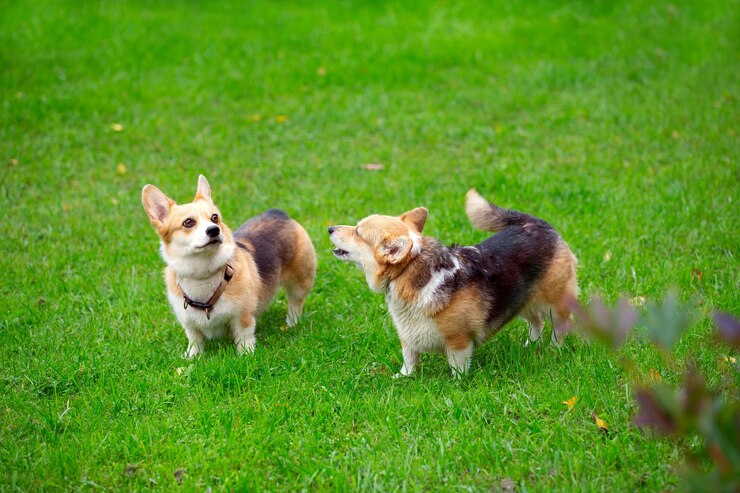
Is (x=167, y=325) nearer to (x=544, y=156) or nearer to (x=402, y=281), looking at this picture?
(x=402, y=281)

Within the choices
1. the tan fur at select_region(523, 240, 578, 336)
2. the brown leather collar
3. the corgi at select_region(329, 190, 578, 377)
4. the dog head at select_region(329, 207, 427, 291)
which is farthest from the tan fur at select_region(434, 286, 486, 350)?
the brown leather collar

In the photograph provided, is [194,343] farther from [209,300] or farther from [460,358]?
[460,358]

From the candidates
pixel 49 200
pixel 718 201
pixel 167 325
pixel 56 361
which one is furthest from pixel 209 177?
pixel 718 201

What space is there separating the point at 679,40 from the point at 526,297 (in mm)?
8482

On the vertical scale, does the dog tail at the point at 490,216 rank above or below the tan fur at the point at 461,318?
above

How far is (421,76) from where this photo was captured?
10.5 m

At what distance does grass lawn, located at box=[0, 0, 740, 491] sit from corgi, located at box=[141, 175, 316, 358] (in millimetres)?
218

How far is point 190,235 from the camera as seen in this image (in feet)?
15.1

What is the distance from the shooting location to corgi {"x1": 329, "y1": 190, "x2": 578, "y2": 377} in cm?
431

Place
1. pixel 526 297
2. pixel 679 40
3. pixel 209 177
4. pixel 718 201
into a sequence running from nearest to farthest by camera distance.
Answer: pixel 526 297
pixel 718 201
pixel 209 177
pixel 679 40

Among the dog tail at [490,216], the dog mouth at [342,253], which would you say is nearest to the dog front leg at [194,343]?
the dog mouth at [342,253]

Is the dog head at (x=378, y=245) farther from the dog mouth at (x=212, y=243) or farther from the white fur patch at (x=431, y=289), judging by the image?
the dog mouth at (x=212, y=243)

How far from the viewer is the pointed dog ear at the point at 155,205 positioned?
4.76 metres

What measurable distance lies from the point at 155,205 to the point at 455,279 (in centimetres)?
204
